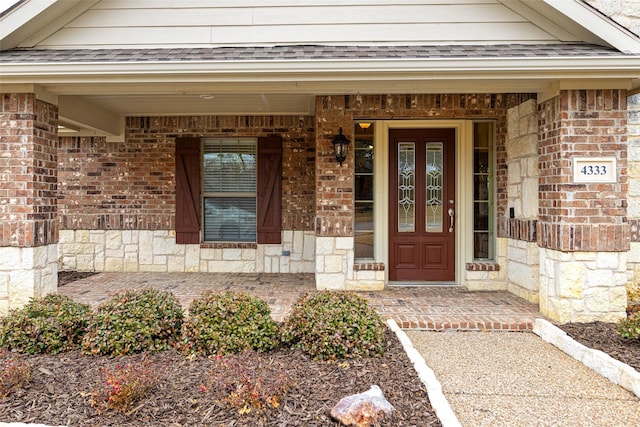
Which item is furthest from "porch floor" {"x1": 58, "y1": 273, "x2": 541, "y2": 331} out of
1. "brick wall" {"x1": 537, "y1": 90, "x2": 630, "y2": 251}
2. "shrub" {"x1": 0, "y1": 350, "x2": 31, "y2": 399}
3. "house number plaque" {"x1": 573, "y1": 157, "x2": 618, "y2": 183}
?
"shrub" {"x1": 0, "y1": 350, "x2": 31, "y2": 399}

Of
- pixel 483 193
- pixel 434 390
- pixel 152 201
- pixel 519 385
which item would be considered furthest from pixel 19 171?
pixel 483 193

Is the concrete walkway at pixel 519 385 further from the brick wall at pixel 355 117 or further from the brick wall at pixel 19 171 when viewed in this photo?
the brick wall at pixel 19 171

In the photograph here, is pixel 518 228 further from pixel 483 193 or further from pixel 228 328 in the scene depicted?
pixel 228 328

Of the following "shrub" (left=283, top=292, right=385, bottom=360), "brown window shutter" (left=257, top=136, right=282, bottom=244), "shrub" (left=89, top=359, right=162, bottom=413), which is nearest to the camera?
"shrub" (left=89, top=359, right=162, bottom=413)

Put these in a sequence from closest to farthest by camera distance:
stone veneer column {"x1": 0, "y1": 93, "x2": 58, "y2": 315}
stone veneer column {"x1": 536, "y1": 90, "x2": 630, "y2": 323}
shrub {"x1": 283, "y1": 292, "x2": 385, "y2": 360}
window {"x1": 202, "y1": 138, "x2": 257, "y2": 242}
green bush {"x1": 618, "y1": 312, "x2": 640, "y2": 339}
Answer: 1. shrub {"x1": 283, "y1": 292, "x2": 385, "y2": 360}
2. green bush {"x1": 618, "y1": 312, "x2": 640, "y2": 339}
3. stone veneer column {"x1": 536, "y1": 90, "x2": 630, "y2": 323}
4. stone veneer column {"x1": 0, "y1": 93, "x2": 58, "y2": 315}
5. window {"x1": 202, "y1": 138, "x2": 257, "y2": 242}

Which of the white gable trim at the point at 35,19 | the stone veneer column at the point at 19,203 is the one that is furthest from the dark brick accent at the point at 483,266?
the white gable trim at the point at 35,19

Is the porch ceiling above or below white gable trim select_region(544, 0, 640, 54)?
below

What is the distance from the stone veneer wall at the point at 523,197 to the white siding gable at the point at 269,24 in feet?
4.06

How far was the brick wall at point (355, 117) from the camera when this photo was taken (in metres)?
5.55

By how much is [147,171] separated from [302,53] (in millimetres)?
4105

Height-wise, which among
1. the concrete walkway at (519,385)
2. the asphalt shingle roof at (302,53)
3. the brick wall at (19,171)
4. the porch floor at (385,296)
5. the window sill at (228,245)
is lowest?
the concrete walkway at (519,385)

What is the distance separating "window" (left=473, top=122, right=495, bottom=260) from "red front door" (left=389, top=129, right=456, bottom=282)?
1.05ft

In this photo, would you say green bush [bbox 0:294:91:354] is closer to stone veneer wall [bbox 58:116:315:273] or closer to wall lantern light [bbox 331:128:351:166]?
wall lantern light [bbox 331:128:351:166]

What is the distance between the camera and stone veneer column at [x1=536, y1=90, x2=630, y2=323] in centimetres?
430
